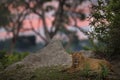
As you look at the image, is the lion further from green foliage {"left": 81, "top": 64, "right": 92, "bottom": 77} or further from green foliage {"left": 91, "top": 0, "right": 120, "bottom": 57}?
green foliage {"left": 91, "top": 0, "right": 120, "bottom": 57}

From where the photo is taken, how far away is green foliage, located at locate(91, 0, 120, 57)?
Result: 7.92 meters

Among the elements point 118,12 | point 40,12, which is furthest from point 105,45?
point 40,12

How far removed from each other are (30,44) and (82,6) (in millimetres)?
15664

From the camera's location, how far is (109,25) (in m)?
8.12

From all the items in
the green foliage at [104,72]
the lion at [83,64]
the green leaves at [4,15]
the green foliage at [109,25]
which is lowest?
the green foliage at [104,72]

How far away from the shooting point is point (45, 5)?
34.8 metres

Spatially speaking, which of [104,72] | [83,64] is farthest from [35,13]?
[104,72]

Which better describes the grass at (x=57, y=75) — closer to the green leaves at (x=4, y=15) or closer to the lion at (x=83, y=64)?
the lion at (x=83, y=64)

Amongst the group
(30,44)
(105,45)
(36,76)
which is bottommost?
(36,76)

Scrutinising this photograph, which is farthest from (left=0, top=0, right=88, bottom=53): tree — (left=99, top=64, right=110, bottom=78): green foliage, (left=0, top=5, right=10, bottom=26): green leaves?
(left=99, top=64, right=110, bottom=78): green foliage

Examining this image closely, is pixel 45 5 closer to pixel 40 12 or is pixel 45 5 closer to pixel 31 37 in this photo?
pixel 40 12

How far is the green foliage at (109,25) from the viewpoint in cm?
792

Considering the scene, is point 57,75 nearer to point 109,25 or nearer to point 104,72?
point 104,72

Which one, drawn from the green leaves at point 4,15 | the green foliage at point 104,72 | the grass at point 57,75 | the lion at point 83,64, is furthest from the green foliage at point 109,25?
the green leaves at point 4,15
